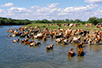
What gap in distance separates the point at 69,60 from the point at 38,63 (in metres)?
2.27

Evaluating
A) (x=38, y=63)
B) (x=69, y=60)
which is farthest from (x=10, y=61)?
(x=69, y=60)

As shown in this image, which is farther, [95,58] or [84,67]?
[95,58]

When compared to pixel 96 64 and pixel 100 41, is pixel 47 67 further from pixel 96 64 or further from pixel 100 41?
pixel 100 41

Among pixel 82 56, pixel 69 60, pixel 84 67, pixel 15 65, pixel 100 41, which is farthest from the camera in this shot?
pixel 100 41

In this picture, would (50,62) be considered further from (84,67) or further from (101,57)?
(101,57)

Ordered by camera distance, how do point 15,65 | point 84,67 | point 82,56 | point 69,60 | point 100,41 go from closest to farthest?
point 84,67, point 15,65, point 69,60, point 82,56, point 100,41

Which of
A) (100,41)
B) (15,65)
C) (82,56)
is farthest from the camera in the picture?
(100,41)

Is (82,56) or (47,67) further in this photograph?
(82,56)

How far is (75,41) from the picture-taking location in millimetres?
16047

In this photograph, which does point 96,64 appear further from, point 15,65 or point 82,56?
point 15,65

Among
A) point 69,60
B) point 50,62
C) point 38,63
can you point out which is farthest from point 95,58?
point 38,63

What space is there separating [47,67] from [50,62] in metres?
0.94

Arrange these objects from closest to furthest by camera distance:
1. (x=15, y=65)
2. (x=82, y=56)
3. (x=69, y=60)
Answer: (x=15, y=65) < (x=69, y=60) < (x=82, y=56)

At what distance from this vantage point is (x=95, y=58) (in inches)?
407
